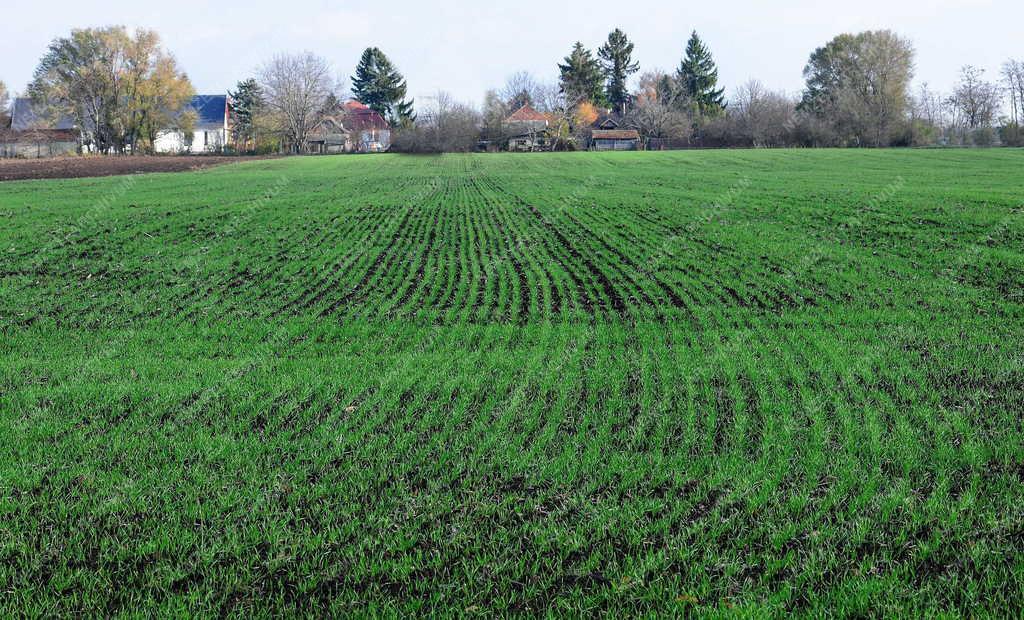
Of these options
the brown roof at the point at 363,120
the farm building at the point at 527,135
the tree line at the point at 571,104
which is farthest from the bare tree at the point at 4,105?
the farm building at the point at 527,135

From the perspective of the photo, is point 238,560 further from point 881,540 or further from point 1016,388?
point 1016,388

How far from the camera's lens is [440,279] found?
42.2 ft

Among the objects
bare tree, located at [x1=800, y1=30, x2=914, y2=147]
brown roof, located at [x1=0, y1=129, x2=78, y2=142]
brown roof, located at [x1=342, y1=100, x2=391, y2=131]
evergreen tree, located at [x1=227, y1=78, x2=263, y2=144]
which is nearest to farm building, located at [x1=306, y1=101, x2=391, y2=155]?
brown roof, located at [x1=342, y1=100, x2=391, y2=131]

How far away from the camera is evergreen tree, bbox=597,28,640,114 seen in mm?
105125

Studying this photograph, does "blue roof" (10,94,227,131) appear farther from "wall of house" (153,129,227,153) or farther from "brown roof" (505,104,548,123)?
"brown roof" (505,104,548,123)

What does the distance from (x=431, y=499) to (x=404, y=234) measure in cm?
1400

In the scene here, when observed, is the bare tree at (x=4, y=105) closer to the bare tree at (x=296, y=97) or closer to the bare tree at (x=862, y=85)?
the bare tree at (x=296, y=97)

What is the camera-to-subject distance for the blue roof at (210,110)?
→ 8344 cm

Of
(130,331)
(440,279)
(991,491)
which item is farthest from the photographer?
(440,279)

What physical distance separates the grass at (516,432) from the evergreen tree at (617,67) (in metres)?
98.0

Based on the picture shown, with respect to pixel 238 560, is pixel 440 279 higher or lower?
higher

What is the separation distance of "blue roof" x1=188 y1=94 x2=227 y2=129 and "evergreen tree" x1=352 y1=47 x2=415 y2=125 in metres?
22.5

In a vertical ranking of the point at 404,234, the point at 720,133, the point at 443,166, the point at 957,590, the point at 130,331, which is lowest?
the point at 957,590

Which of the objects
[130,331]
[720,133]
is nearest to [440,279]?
[130,331]
